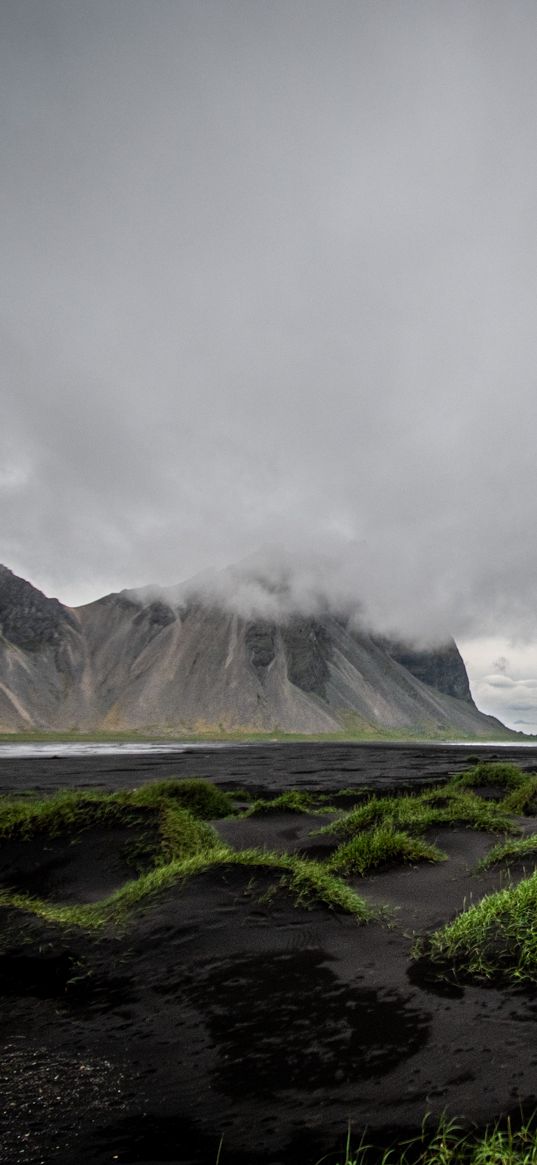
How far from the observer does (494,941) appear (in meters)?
7.41

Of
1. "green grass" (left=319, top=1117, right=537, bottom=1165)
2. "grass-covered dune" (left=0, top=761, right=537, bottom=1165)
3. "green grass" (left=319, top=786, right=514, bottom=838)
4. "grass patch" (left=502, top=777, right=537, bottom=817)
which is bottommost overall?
"grass patch" (left=502, top=777, right=537, bottom=817)

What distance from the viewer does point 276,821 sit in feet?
69.8

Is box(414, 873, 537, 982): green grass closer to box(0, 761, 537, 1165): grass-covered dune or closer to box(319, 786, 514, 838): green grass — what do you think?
box(0, 761, 537, 1165): grass-covered dune

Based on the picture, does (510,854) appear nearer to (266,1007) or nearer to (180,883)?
(180,883)

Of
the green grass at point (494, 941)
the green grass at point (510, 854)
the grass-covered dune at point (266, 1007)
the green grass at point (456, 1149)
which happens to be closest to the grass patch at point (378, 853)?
the grass-covered dune at point (266, 1007)

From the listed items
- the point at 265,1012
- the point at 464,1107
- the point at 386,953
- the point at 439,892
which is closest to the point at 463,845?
the point at 439,892

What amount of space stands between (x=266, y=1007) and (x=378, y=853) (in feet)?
21.9

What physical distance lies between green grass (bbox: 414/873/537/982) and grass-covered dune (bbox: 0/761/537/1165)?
0.10ft

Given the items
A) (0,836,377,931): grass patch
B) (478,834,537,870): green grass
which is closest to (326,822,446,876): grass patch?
(478,834,537,870): green grass

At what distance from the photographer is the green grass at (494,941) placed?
6875 mm

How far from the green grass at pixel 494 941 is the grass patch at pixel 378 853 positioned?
3.98 metres

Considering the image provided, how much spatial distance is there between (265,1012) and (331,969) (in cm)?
139

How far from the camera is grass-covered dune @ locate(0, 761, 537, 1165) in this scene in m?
4.36

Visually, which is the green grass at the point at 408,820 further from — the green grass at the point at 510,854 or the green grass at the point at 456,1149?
the green grass at the point at 456,1149
